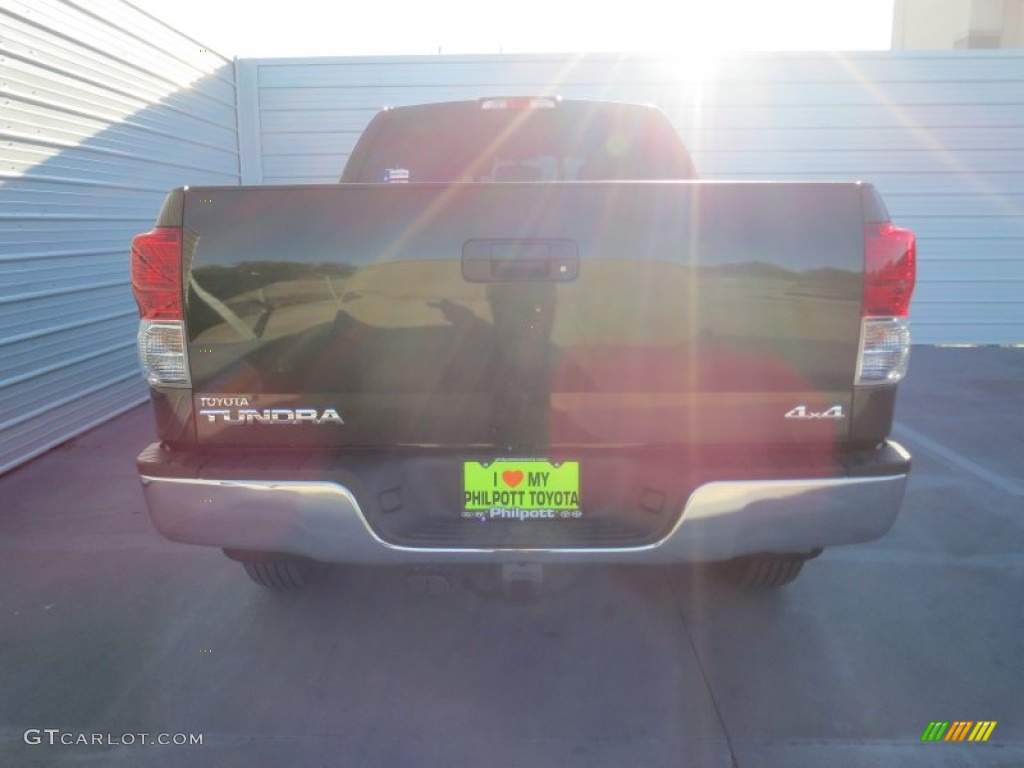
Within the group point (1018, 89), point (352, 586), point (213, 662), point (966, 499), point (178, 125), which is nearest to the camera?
point (213, 662)

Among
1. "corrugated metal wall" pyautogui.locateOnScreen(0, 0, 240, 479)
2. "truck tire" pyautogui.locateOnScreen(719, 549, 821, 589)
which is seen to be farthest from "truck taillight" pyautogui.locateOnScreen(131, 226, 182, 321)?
"corrugated metal wall" pyautogui.locateOnScreen(0, 0, 240, 479)

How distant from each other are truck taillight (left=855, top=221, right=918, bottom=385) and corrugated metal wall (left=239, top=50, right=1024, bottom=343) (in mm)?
7531

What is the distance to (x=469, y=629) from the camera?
338 centimetres

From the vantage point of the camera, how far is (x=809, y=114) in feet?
31.1

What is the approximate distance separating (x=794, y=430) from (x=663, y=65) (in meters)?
7.85

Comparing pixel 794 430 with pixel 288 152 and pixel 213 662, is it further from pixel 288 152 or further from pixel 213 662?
pixel 288 152

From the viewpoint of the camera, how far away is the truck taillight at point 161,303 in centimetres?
255

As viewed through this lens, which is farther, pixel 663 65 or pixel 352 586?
pixel 663 65

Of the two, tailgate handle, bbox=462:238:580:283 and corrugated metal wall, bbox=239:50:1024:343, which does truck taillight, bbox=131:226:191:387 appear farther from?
corrugated metal wall, bbox=239:50:1024:343

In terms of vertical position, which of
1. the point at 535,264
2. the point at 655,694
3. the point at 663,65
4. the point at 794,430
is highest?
the point at 663,65

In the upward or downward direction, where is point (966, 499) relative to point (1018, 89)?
downward

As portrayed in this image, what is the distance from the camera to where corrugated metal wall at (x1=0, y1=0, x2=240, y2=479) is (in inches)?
212

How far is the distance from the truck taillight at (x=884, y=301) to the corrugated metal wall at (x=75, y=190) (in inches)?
200

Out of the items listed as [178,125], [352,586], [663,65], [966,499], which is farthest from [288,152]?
[966,499]
